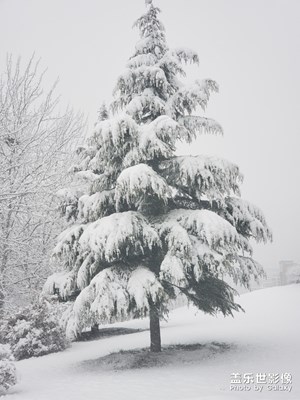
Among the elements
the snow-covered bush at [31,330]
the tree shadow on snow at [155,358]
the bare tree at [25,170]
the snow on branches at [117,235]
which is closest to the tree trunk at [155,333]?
the tree shadow on snow at [155,358]

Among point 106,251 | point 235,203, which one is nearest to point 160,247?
point 106,251

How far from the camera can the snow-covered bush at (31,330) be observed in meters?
14.0

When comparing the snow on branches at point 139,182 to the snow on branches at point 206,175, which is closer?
the snow on branches at point 139,182

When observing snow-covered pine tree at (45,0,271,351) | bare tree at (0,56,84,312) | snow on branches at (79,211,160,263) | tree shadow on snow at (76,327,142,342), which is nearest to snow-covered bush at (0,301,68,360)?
bare tree at (0,56,84,312)

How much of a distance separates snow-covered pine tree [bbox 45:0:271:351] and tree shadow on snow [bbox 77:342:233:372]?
2.04ft

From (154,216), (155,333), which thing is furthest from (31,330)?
(154,216)

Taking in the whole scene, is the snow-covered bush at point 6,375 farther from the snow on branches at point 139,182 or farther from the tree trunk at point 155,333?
the snow on branches at point 139,182

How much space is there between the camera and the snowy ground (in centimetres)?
806

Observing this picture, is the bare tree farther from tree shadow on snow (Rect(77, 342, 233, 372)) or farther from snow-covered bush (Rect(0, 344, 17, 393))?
snow-covered bush (Rect(0, 344, 17, 393))

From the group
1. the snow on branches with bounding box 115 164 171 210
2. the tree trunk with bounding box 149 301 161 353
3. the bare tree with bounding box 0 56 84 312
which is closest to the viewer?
the snow on branches with bounding box 115 164 171 210

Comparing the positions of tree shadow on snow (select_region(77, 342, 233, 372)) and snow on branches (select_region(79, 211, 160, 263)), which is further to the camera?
tree shadow on snow (select_region(77, 342, 233, 372))

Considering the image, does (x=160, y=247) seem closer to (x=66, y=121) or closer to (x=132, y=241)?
(x=132, y=241)

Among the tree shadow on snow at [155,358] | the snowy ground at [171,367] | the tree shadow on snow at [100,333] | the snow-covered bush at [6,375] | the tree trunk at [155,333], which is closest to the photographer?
the snowy ground at [171,367]

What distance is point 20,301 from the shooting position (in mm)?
17703
